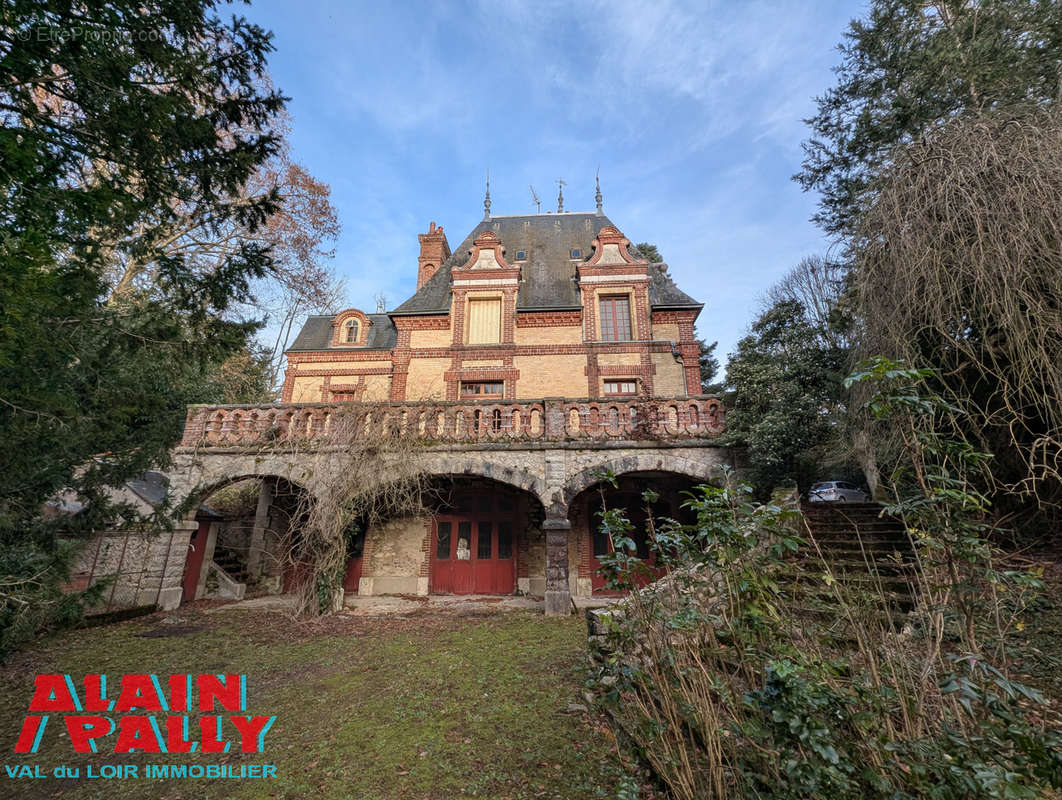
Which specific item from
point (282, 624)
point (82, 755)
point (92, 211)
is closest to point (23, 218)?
point (92, 211)

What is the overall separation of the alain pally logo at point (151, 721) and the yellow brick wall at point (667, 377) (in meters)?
10.9

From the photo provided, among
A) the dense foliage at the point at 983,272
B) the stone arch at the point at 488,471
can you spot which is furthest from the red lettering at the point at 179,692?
the dense foliage at the point at 983,272

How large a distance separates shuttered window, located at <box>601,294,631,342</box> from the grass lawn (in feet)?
26.8

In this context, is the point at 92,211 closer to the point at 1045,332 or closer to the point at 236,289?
the point at 236,289

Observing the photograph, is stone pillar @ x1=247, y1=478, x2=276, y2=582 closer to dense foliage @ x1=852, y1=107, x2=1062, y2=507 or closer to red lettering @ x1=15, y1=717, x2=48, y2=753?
red lettering @ x1=15, y1=717, x2=48, y2=753

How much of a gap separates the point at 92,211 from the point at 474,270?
10.5 m

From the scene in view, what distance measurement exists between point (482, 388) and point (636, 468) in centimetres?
602

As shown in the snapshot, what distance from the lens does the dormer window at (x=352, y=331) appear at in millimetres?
14987

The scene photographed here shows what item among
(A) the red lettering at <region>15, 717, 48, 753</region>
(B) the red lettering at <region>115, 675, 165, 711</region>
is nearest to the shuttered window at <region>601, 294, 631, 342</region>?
(B) the red lettering at <region>115, 675, 165, 711</region>

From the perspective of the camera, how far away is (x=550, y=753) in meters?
3.64

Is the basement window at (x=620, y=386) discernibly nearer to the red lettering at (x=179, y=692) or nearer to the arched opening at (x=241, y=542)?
the arched opening at (x=241, y=542)

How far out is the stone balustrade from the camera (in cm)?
910

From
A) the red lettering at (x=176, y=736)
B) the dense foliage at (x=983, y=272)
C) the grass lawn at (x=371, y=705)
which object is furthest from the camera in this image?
the dense foliage at (x=983, y=272)

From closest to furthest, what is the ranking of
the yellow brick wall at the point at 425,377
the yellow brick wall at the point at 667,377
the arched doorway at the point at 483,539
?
the arched doorway at the point at 483,539
the yellow brick wall at the point at 667,377
the yellow brick wall at the point at 425,377
